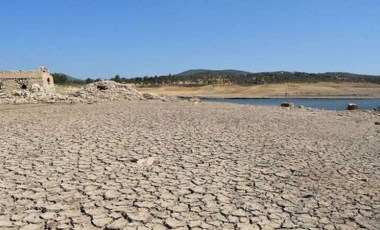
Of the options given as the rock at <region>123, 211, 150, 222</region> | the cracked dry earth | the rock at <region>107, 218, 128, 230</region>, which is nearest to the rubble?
the cracked dry earth

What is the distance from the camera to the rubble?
2480 cm

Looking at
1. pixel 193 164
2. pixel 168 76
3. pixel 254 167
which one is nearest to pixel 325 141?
pixel 254 167

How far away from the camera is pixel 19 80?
31.4 metres

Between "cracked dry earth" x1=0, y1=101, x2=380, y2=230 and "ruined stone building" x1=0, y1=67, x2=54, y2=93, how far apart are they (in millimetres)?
19639

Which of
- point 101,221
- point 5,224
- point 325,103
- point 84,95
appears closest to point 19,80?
point 84,95

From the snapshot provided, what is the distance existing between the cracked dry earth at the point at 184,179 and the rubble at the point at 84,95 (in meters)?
12.1

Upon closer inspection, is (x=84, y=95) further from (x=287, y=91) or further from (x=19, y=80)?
(x=287, y=91)

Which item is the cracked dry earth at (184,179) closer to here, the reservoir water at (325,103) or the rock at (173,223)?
the rock at (173,223)

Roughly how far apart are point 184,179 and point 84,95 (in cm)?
2025

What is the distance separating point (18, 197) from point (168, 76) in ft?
376

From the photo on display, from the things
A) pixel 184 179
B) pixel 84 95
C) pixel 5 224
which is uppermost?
pixel 84 95

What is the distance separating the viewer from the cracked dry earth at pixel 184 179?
586 centimetres

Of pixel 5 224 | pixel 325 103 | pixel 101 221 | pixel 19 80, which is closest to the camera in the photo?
pixel 5 224

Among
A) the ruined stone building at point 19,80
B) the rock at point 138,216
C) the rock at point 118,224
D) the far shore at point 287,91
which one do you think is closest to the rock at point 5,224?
the rock at point 118,224
